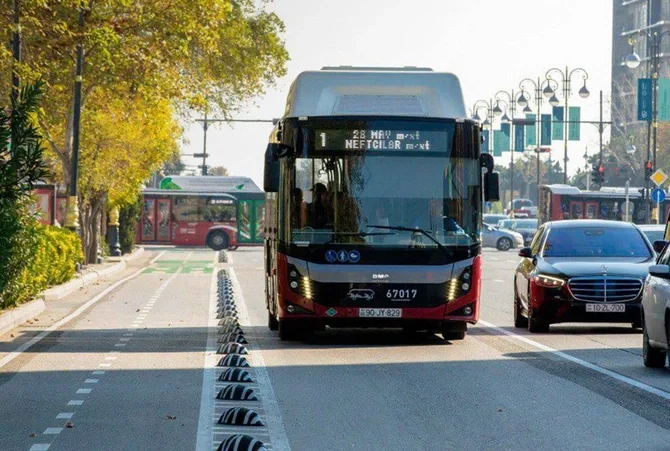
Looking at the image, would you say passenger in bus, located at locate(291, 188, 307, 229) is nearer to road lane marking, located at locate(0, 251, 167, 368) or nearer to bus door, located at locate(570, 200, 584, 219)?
road lane marking, located at locate(0, 251, 167, 368)

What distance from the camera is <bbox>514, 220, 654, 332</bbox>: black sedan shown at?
21.0 meters

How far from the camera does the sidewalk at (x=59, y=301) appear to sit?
22531 millimetres

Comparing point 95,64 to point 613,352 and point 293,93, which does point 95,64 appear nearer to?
point 293,93

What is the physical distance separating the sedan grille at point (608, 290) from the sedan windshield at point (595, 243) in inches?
45.9

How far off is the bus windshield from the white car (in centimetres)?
337

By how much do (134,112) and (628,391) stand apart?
115 feet

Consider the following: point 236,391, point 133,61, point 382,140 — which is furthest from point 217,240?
point 236,391

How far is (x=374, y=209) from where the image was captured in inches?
749

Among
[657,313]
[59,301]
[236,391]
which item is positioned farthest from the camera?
[59,301]

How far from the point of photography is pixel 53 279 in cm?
3316

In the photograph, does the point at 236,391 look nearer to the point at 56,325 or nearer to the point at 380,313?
the point at 380,313

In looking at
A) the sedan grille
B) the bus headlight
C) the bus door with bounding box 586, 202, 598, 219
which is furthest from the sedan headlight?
the bus door with bounding box 586, 202, 598, 219

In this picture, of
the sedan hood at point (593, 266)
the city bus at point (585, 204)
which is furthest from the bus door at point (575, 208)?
the sedan hood at point (593, 266)

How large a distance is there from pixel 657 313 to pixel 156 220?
63.6 metres
